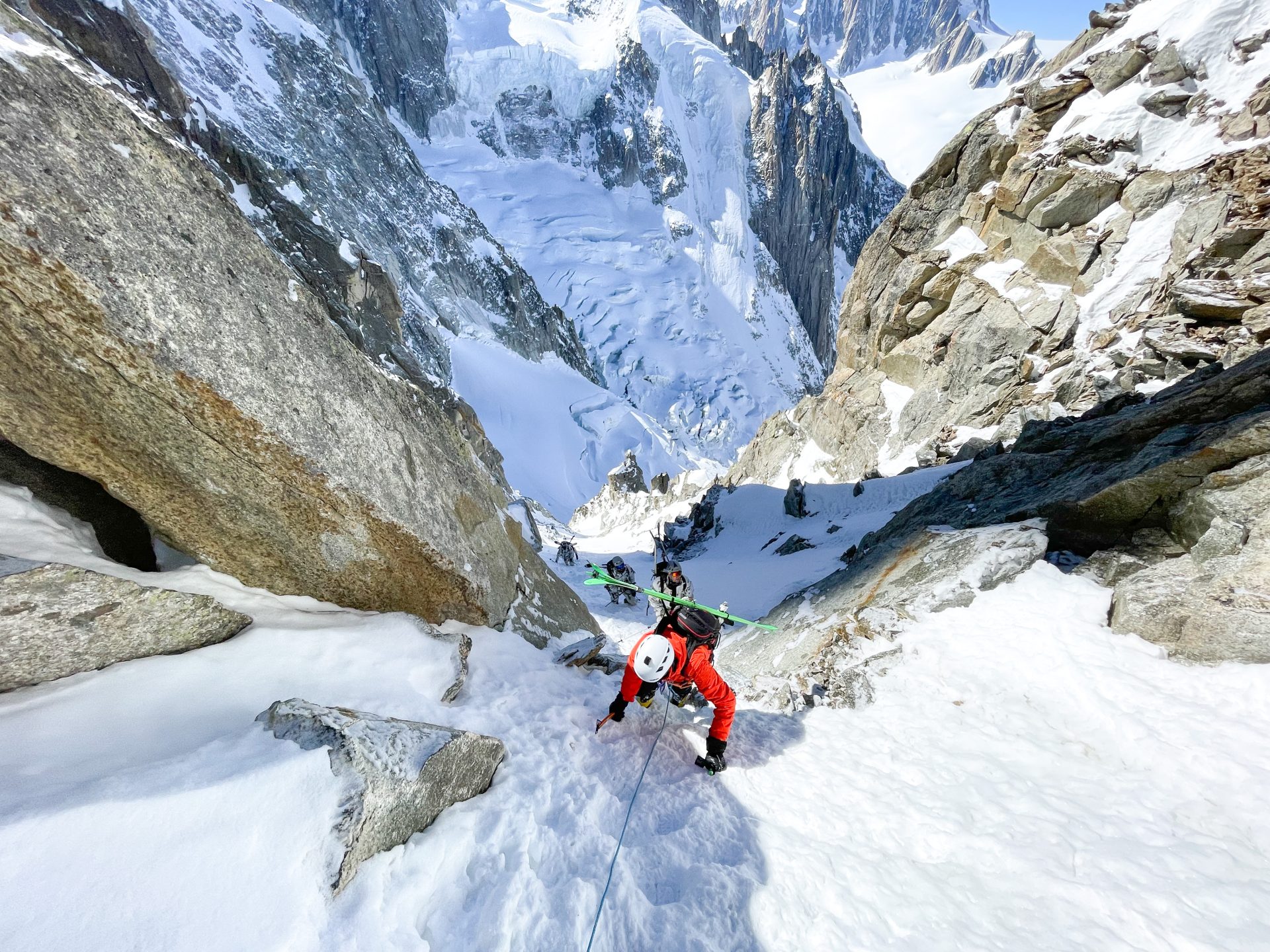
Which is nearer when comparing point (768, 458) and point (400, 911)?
point (400, 911)

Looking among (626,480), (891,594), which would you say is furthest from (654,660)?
(626,480)

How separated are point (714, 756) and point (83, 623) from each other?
4.67m

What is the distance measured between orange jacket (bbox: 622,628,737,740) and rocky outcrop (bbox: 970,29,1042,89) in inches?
10393

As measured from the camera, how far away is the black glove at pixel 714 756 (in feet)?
15.5

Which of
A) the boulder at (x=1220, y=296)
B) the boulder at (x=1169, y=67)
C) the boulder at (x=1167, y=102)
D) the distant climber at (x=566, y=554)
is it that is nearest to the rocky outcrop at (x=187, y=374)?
the distant climber at (x=566, y=554)

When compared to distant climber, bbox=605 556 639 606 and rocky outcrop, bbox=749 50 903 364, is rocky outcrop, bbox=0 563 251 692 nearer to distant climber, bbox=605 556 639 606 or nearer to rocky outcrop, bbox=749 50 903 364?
distant climber, bbox=605 556 639 606

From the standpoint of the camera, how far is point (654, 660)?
468 centimetres

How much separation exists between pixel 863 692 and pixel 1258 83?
95.9ft

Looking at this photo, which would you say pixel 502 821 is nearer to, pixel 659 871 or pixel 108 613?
pixel 659 871

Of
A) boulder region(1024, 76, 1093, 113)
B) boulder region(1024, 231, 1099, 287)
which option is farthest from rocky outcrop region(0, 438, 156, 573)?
boulder region(1024, 76, 1093, 113)

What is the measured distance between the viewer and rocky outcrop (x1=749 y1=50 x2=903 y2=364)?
111062 mm

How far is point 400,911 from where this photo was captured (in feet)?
8.97

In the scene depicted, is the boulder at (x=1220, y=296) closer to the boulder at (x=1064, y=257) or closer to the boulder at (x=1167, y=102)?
the boulder at (x=1064, y=257)

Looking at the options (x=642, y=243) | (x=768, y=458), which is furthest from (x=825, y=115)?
(x=768, y=458)
